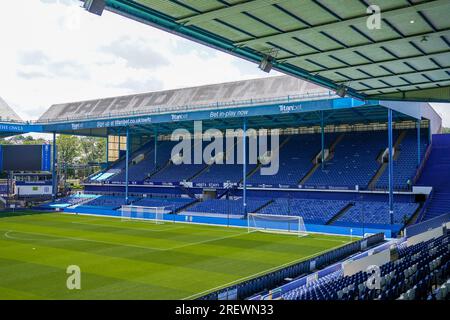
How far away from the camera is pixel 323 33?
13148mm

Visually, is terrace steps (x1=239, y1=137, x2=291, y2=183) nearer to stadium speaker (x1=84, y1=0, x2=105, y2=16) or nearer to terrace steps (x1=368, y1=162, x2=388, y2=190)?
terrace steps (x1=368, y1=162, x2=388, y2=190)

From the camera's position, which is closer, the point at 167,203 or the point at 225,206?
the point at 225,206

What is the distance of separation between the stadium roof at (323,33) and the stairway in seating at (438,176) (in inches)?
844

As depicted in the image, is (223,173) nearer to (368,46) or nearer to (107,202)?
(107,202)

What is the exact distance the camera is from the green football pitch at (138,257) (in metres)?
17.8

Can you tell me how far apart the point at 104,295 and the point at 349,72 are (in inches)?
521

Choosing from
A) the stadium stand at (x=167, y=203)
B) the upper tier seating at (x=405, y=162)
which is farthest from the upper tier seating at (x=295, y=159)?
the upper tier seating at (x=405, y=162)

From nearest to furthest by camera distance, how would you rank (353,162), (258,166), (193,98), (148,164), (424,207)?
(424,207), (353,162), (258,166), (193,98), (148,164)

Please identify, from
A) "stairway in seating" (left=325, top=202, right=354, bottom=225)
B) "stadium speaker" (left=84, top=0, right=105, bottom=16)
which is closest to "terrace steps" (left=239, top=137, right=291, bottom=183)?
"stairway in seating" (left=325, top=202, right=354, bottom=225)

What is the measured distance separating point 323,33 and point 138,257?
56.3ft

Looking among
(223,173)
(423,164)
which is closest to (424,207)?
(423,164)

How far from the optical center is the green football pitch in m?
17.8

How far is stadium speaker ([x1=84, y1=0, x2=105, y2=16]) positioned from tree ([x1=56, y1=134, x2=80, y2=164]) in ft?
332

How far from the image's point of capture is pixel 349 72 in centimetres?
1681
